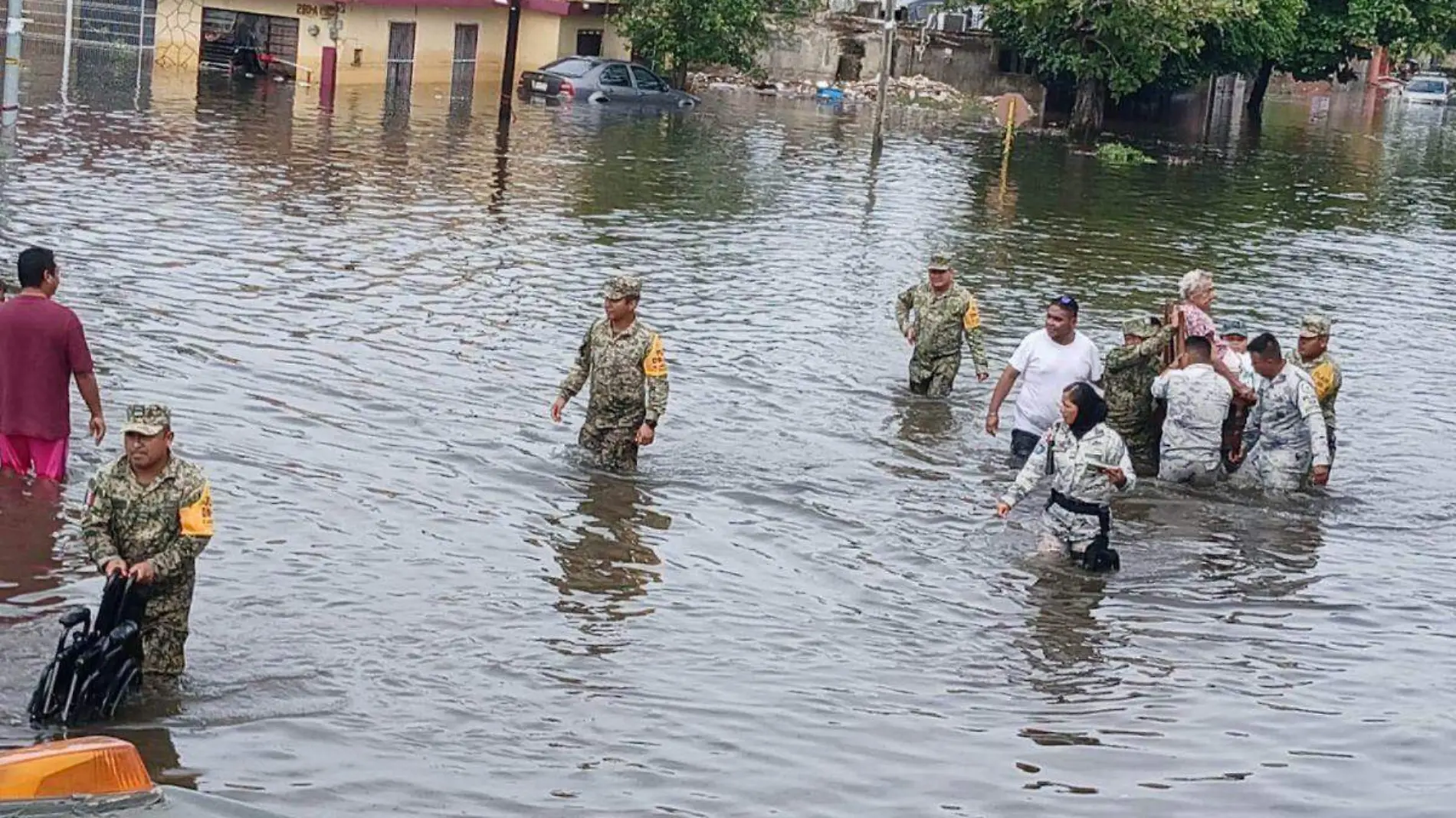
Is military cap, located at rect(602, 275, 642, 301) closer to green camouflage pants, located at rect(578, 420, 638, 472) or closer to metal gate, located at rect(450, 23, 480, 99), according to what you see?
green camouflage pants, located at rect(578, 420, 638, 472)

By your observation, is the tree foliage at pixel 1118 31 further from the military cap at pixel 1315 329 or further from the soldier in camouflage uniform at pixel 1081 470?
the soldier in camouflage uniform at pixel 1081 470

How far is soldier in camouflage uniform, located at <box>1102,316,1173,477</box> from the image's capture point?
1452 cm

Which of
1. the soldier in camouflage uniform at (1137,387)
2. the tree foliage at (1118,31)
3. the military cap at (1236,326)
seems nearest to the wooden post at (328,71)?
the tree foliage at (1118,31)

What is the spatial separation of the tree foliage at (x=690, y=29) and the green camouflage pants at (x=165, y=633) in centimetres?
4229

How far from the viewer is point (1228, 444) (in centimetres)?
1477

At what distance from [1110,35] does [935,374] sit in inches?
1433

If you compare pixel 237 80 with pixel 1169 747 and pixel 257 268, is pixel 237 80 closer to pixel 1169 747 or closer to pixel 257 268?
pixel 257 268

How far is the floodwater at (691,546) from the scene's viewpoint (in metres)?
9.02

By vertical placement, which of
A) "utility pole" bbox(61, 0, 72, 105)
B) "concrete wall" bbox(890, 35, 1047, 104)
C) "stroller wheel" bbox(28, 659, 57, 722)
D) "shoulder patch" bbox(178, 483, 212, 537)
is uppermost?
"concrete wall" bbox(890, 35, 1047, 104)

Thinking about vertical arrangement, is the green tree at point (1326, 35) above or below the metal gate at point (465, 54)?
above

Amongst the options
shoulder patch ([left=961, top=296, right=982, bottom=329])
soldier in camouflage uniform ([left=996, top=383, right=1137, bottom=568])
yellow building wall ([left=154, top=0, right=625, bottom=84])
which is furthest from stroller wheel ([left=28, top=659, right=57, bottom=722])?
yellow building wall ([left=154, top=0, right=625, bottom=84])

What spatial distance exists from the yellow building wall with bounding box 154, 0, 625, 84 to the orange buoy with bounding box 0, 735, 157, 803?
1537 inches

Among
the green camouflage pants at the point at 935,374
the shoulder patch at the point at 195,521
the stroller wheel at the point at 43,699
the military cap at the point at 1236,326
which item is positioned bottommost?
the stroller wheel at the point at 43,699

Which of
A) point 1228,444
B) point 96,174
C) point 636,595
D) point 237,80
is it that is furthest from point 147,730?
point 237,80
